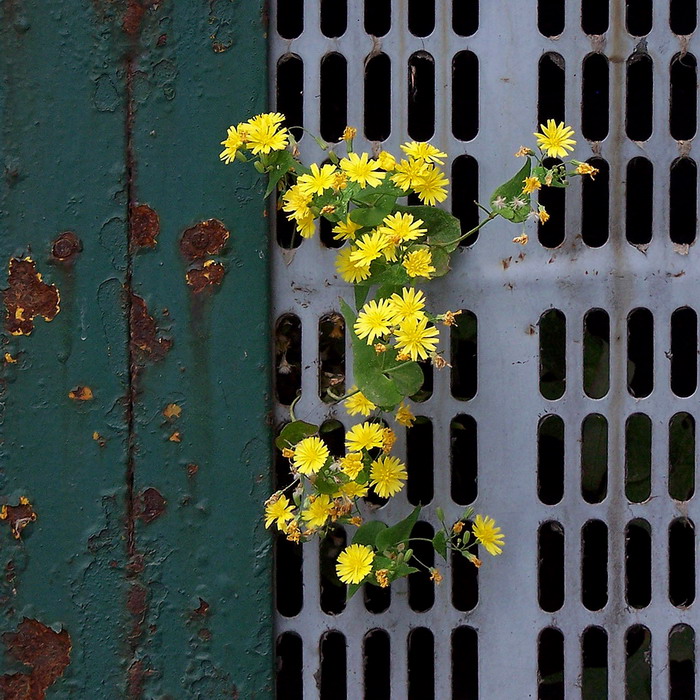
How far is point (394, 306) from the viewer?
3.14 ft

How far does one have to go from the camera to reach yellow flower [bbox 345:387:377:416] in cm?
102

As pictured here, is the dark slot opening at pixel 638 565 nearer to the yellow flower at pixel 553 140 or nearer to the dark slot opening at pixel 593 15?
the yellow flower at pixel 553 140

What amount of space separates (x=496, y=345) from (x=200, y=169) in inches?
18.2

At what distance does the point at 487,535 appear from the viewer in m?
1.04

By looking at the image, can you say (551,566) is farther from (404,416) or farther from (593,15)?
(593,15)

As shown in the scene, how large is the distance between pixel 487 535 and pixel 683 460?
1.00 ft

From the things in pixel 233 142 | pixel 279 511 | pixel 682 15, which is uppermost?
pixel 682 15

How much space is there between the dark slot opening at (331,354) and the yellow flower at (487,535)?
25 centimetres

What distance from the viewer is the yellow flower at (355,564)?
3.26ft

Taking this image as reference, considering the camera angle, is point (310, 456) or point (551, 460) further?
point (551, 460)

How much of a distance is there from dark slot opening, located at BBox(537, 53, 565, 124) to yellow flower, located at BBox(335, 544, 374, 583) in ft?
2.09

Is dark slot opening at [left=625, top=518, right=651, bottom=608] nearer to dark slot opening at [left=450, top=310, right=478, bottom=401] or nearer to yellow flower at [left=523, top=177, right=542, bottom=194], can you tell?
dark slot opening at [left=450, top=310, right=478, bottom=401]

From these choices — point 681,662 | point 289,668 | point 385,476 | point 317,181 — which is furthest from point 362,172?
point 681,662

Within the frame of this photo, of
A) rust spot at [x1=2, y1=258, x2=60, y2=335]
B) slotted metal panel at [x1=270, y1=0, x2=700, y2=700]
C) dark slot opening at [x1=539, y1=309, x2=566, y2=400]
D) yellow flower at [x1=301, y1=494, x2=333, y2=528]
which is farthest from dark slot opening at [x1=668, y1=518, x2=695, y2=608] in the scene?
rust spot at [x1=2, y1=258, x2=60, y2=335]
